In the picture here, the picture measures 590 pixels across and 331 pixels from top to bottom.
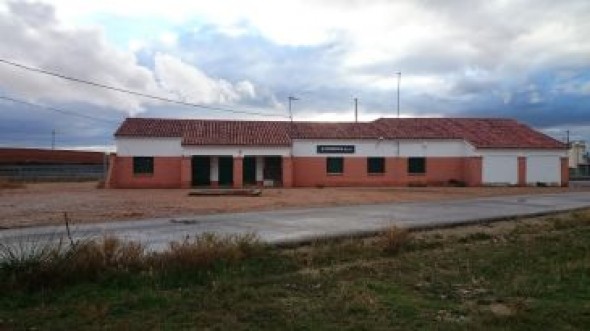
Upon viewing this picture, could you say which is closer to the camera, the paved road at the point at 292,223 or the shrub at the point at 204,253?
the shrub at the point at 204,253

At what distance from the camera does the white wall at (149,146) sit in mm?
48281

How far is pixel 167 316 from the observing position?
23.5ft

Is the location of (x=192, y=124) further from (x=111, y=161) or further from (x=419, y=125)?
(x=419, y=125)

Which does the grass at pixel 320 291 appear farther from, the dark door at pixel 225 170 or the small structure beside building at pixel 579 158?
the small structure beside building at pixel 579 158

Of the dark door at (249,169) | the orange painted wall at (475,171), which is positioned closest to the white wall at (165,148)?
the dark door at (249,169)

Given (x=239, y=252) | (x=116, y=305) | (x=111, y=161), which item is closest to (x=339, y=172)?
(x=111, y=161)

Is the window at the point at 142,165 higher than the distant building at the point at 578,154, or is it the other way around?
the distant building at the point at 578,154

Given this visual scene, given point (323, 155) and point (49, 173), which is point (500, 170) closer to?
point (323, 155)

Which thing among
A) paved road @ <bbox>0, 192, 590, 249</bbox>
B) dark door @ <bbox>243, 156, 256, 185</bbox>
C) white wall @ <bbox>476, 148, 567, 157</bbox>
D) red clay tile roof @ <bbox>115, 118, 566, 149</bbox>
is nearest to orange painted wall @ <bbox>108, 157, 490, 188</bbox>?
white wall @ <bbox>476, 148, 567, 157</bbox>

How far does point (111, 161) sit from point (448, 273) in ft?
133

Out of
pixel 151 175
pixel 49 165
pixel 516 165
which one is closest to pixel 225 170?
pixel 151 175

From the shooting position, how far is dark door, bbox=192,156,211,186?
50.0 meters

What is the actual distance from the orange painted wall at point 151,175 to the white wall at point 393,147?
8560 millimetres

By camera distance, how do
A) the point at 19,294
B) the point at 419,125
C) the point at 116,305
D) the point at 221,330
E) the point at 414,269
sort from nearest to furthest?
1. the point at 221,330
2. the point at 116,305
3. the point at 19,294
4. the point at 414,269
5. the point at 419,125
